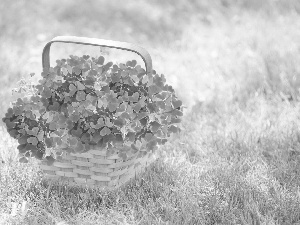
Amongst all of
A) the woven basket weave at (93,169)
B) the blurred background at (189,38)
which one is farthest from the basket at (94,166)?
the blurred background at (189,38)

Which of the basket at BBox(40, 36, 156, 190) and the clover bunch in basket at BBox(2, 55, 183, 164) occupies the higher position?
the clover bunch in basket at BBox(2, 55, 183, 164)

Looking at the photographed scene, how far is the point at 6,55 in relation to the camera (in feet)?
13.5

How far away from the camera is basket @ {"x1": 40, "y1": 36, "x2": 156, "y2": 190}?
7.29ft

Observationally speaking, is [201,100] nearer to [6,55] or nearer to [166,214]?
[166,214]

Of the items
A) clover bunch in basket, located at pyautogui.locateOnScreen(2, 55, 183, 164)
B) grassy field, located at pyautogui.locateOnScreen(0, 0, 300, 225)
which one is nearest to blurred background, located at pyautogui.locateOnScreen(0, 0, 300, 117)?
grassy field, located at pyautogui.locateOnScreen(0, 0, 300, 225)

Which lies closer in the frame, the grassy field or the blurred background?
the grassy field

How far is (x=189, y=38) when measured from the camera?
4.54m

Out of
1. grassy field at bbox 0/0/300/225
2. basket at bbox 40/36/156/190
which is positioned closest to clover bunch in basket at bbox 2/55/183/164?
basket at bbox 40/36/156/190

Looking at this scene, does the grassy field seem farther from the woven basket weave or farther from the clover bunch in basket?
the clover bunch in basket

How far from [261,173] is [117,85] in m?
0.84

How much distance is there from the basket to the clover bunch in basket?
6 centimetres

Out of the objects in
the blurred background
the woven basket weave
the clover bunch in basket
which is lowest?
the woven basket weave

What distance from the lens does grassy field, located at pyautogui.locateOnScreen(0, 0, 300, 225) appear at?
2250mm

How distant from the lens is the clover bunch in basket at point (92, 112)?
2.17 meters
